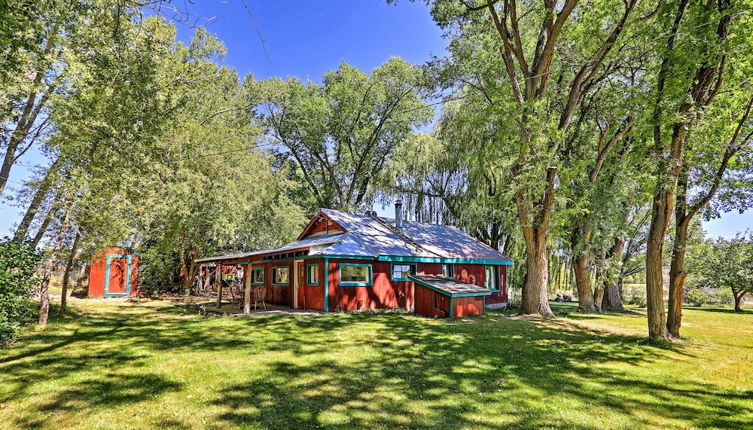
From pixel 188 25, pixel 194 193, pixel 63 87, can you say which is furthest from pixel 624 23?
pixel 194 193

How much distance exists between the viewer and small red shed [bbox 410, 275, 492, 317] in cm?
1303

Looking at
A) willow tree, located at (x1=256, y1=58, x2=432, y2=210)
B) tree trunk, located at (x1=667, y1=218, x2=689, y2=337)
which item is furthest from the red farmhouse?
willow tree, located at (x1=256, y1=58, x2=432, y2=210)

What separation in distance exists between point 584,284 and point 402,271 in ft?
28.9

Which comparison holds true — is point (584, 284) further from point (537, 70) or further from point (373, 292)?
point (537, 70)

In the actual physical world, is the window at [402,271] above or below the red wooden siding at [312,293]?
above

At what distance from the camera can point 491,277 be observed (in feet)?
63.4

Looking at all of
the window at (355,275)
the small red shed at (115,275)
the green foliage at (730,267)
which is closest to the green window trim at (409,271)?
the window at (355,275)

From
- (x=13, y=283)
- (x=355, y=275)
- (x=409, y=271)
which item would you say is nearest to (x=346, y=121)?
(x=409, y=271)

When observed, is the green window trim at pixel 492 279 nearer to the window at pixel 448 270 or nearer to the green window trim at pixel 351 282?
the window at pixel 448 270

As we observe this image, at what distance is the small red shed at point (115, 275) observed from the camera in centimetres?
1898

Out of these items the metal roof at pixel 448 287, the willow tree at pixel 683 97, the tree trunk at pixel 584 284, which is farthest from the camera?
the tree trunk at pixel 584 284

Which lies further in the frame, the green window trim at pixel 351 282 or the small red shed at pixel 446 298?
the green window trim at pixel 351 282

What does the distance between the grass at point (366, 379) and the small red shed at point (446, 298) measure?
2602 mm

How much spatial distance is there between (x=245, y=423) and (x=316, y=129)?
82.6ft
